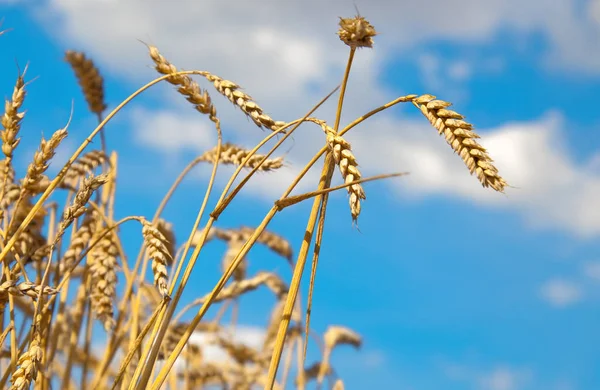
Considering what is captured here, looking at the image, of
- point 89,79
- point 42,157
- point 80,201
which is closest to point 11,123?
point 42,157

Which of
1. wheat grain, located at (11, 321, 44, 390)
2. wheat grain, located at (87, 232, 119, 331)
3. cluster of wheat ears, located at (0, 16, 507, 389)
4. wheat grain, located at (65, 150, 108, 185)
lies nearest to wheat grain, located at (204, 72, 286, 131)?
cluster of wheat ears, located at (0, 16, 507, 389)

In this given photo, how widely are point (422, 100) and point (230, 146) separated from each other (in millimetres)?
939

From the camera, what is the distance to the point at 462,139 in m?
1.58

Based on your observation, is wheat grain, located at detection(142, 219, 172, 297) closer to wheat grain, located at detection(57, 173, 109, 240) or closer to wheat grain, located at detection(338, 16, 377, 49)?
wheat grain, located at detection(57, 173, 109, 240)

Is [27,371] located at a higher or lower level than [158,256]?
lower

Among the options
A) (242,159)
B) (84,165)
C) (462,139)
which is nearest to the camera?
(462,139)

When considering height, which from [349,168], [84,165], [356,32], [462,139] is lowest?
[349,168]

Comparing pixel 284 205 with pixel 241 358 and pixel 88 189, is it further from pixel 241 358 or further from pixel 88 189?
pixel 241 358

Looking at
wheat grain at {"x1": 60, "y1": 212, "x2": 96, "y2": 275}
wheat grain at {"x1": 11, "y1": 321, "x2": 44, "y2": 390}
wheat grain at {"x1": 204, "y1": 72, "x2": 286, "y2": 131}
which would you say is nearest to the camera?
wheat grain at {"x1": 11, "y1": 321, "x2": 44, "y2": 390}

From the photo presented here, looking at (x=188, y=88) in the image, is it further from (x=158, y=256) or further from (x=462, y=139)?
(x=462, y=139)

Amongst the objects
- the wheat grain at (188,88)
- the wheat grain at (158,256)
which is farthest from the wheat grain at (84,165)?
the wheat grain at (158,256)

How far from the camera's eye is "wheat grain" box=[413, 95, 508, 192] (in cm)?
152

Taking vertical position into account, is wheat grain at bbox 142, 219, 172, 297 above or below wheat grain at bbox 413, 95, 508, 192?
below

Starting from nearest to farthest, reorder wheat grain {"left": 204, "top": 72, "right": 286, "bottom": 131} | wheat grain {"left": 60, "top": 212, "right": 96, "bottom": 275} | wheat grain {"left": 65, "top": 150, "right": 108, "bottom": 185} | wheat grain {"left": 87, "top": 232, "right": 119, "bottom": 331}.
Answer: wheat grain {"left": 204, "top": 72, "right": 286, "bottom": 131}
wheat grain {"left": 87, "top": 232, "right": 119, "bottom": 331}
wheat grain {"left": 60, "top": 212, "right": 96, "bottom": 275}
wheat grain {"left": 65, "top": 150, "right": 108, "bottom": 185}
